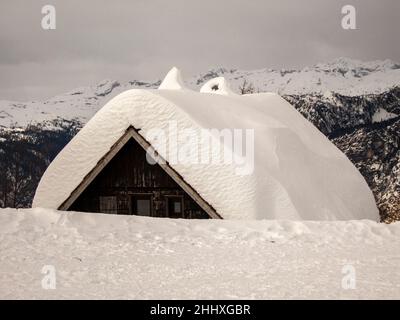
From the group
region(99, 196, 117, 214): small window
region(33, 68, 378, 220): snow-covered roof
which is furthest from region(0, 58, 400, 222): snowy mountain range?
region(99, 196, 117, 214): small window

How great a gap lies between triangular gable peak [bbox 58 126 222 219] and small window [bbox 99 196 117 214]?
595 mm

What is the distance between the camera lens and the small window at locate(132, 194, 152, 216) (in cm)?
1390

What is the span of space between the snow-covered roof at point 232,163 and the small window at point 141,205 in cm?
143

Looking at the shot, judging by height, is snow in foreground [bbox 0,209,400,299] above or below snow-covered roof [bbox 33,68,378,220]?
below

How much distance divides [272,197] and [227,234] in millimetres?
3768

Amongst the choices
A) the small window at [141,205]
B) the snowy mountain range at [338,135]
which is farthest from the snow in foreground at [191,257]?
the snowy mountain range at [338,135]

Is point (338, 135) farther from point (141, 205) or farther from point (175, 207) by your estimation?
point (175, 207)

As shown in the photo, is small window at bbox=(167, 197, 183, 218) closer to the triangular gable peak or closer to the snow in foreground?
the triangular gable peak

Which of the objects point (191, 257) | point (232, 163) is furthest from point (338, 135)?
point (191, 257)

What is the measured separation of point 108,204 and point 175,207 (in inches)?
75.6

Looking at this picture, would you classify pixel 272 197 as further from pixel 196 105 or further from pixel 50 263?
pixel 50 263

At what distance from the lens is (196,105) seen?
14.3 metres

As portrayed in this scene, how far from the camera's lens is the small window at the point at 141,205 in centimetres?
1390

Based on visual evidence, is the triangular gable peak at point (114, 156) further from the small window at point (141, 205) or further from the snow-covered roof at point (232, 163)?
the small window at point (141, 205)
